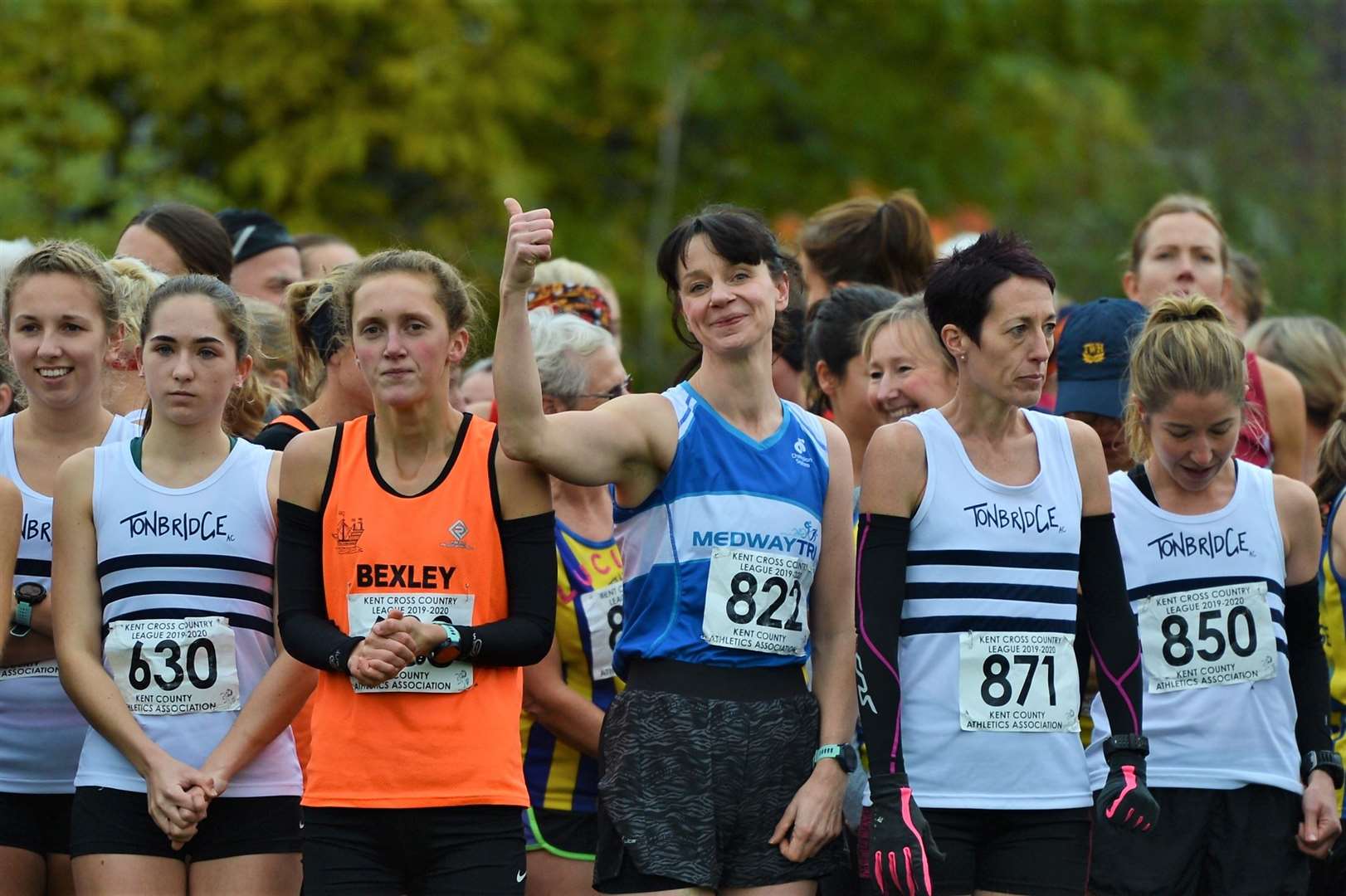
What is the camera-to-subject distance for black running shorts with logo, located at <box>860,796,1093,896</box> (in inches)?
172

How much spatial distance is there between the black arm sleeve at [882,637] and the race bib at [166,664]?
1.58 m

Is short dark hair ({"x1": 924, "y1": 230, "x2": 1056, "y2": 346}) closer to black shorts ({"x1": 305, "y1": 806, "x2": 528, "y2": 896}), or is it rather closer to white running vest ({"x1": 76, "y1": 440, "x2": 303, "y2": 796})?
black shorts ({"x1": 305, "y1": 806, "x2": 528, "y2": 896})

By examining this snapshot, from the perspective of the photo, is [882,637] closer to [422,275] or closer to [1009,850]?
[1009,850]

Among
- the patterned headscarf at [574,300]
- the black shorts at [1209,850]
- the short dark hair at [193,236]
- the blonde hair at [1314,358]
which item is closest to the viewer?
the black shorts at [1209,850]

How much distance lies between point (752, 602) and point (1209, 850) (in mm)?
1580

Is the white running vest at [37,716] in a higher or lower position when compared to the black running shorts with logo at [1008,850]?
higher

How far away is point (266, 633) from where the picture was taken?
472 centimetres

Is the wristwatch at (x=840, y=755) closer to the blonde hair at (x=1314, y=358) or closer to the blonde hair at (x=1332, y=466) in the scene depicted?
the blonde hair at (x=1332, y=466)

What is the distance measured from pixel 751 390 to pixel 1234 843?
1.83 metres

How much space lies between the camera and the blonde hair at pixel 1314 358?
7.17m

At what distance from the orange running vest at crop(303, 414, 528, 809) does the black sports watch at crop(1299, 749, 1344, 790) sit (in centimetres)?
218

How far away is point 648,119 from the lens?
15.5 meters

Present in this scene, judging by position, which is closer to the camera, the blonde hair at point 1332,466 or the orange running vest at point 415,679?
the orange running vest at point 415,679

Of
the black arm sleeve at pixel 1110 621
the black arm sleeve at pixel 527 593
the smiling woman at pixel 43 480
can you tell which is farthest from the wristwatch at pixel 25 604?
the black arm sleeve at pixel 1110 621
